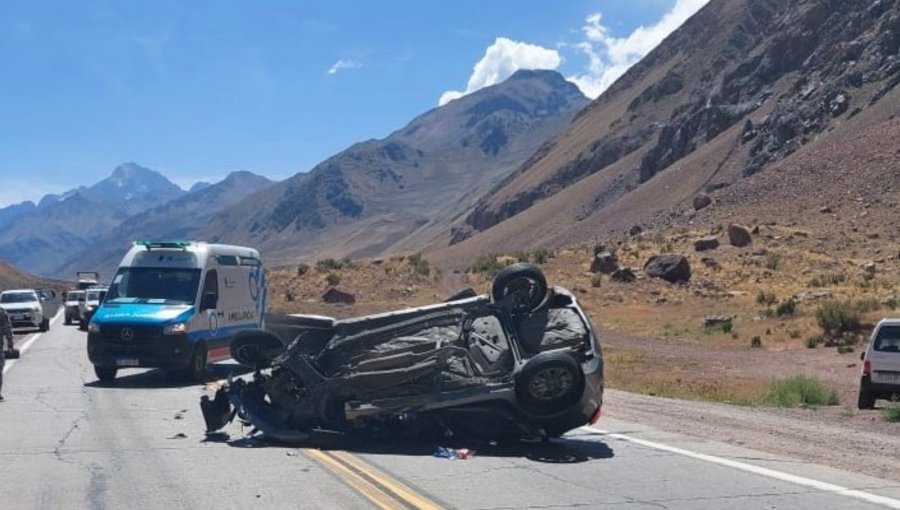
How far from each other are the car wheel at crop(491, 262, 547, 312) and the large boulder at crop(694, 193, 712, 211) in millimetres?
60070

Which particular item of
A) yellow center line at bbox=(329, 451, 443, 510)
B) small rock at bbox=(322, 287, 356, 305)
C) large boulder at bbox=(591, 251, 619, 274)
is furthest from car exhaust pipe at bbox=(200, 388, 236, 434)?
large boulder at bbox=(591, 251, 619, 274)

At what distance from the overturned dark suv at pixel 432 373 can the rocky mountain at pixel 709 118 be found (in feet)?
174

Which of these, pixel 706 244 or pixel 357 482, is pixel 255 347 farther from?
pixel 706 244

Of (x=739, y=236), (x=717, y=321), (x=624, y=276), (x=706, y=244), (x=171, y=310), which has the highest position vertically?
(x=739, y=236)

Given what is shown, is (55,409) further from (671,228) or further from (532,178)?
(532,178)

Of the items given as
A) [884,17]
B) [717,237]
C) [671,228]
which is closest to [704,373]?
[717,237]

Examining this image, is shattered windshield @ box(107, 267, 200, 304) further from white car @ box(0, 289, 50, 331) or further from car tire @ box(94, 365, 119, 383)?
white car @ box(0, 289, 50, 331)

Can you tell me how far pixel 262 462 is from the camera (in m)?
11.4

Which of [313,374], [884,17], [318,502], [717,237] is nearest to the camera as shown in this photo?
[318,502]

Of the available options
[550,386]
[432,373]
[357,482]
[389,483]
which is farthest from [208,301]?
[389,483]

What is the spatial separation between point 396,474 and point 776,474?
360 cm

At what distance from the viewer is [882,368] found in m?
18.6

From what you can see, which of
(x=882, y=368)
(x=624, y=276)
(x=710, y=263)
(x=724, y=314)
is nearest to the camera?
(x=882, y=368)

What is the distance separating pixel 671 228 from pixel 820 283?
80.0 ft
